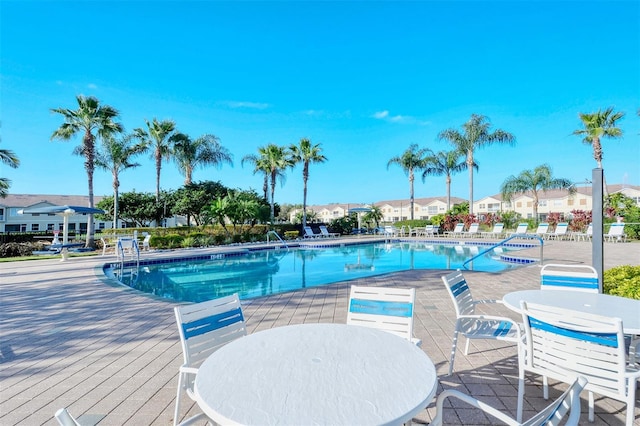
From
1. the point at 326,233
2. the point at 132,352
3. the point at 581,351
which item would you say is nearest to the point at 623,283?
the point at 581,351

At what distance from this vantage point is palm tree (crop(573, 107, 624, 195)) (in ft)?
62.2

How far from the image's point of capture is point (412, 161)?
2848cm

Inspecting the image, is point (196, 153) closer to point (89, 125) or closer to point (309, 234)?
point (89, 125)

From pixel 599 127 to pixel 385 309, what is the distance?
23.9 m

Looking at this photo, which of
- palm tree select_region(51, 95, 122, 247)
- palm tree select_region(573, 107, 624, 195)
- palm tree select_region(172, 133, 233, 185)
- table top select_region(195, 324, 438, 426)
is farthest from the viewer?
palm tree select_region(172, 133, 233, 185)

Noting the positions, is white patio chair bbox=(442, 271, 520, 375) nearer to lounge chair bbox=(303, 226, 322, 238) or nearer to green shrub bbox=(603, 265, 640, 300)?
green shrub bbox=(603, 265, 640, 300)

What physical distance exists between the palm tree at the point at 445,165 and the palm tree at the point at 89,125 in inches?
904

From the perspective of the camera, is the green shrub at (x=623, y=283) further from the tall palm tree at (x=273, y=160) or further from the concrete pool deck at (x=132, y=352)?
the tall palm tree at (x=273, y=160)

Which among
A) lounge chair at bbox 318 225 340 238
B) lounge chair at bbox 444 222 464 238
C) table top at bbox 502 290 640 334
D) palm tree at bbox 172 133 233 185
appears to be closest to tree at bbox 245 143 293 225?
palm tree at bbox 172 133 233 185

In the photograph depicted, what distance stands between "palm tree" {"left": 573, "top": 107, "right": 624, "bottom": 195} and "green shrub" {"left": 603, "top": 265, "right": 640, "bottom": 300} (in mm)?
19069

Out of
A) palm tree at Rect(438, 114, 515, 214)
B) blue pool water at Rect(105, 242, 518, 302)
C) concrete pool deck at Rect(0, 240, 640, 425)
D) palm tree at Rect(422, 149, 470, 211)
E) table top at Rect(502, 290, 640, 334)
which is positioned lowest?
blue pool water at Rect(105, 242, 518, 302)

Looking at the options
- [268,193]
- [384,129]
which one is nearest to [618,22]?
[384,129]

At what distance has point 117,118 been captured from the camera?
16734mm

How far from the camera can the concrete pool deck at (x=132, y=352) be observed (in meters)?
2.25
